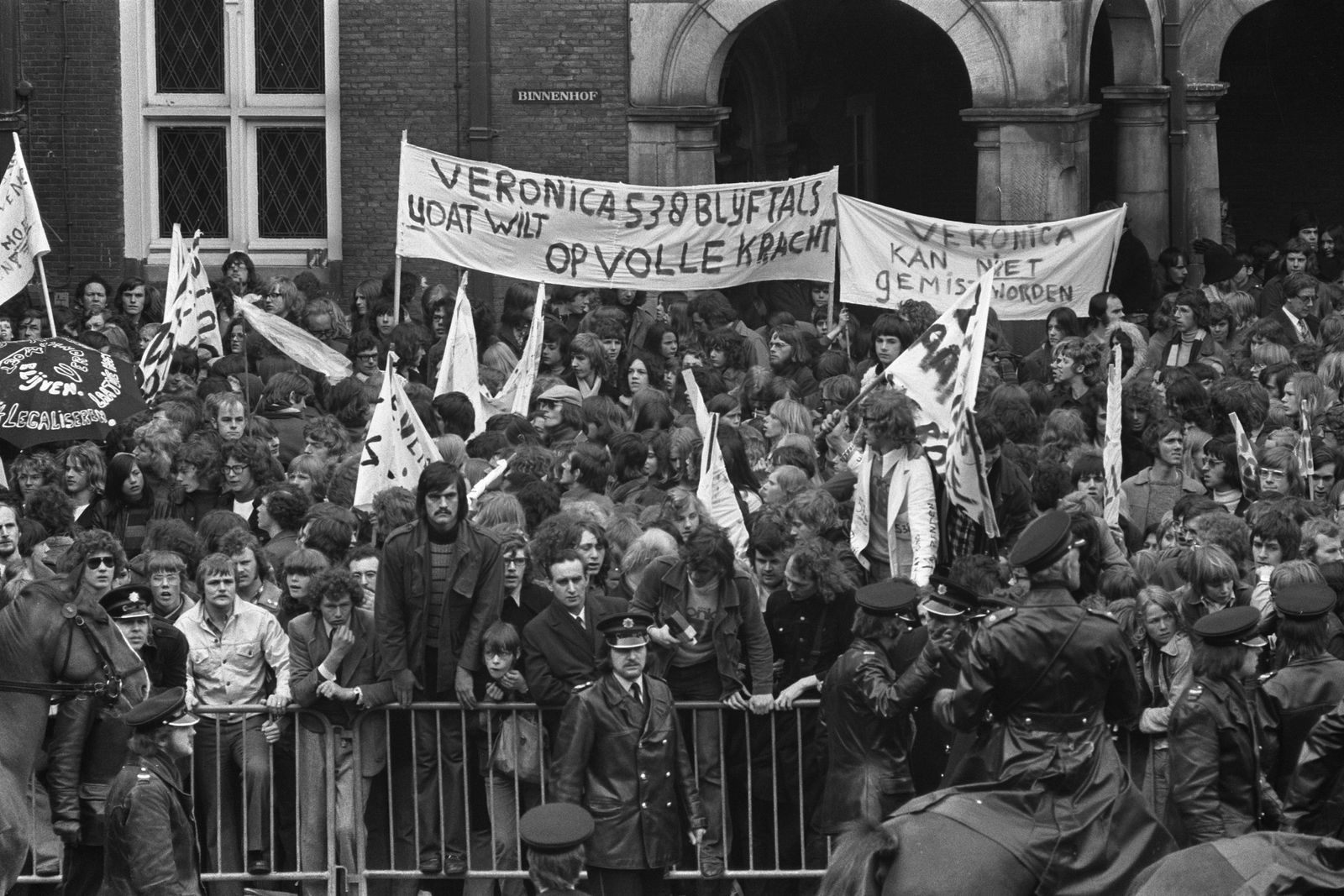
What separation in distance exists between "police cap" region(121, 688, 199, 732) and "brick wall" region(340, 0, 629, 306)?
42.6 feet

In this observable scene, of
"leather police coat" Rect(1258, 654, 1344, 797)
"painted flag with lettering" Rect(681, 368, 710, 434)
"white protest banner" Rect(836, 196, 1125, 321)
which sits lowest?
"leather police coat" Rect(1258, 654, 1344, 797)

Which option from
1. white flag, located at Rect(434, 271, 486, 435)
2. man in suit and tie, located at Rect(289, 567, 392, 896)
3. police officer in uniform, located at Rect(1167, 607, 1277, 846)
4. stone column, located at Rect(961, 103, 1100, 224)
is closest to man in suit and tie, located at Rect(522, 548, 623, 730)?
man in suit and tie, located at Rect(289, 567, 392, 896)

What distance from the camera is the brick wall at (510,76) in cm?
2175

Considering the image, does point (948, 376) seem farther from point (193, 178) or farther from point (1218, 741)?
point (193, 178)

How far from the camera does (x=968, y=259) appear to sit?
707 inches

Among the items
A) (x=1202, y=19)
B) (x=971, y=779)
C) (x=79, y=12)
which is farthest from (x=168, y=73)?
(x=971, y=779)

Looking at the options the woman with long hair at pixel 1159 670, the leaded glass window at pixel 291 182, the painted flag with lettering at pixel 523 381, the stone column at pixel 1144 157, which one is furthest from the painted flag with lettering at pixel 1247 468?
the leaded glass window at pixel 291 182

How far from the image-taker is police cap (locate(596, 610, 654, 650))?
992cm

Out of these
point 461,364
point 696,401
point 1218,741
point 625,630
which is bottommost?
point 1218,741

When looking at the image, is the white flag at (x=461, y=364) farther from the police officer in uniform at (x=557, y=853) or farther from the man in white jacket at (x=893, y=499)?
the police officer in uniform at (x=557, y=853)

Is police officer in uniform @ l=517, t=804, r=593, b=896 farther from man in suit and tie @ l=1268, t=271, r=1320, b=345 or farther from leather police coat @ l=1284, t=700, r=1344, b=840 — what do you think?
man in suit and tie @ l=1268, t=271, r=1320, b=345

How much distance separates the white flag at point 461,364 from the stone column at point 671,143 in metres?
6.58

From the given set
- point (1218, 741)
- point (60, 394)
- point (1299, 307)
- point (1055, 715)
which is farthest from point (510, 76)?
point (1055, 715)

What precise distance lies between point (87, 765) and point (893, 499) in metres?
4.03
